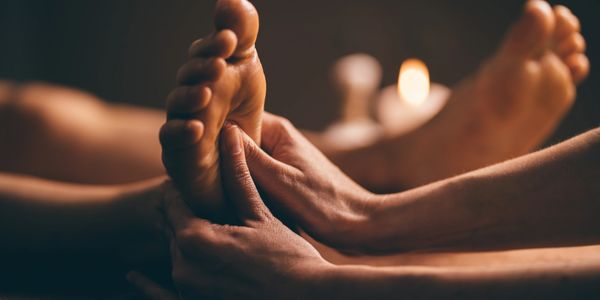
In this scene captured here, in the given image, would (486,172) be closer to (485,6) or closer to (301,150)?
(301,150)

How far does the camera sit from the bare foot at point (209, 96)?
49 cm

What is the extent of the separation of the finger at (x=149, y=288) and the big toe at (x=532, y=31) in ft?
2.49

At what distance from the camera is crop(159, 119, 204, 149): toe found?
485mm

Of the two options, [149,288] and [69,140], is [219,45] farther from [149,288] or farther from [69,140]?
[69,140]

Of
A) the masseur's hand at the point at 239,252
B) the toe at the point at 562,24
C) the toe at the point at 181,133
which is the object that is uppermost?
the toe at the point at 562,24

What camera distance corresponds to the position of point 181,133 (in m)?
0.48

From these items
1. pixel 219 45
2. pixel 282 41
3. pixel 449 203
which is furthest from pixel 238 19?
pixel 282 41

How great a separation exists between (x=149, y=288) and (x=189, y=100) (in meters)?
0.23

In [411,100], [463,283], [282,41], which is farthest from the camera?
[282,41]

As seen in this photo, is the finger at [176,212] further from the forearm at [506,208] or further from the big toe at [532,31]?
the big toe at [532,31]

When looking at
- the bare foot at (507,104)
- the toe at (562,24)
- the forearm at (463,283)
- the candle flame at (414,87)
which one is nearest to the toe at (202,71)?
the forearm at (463,283)

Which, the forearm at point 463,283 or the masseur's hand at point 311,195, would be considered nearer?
the forearm at point 463,283

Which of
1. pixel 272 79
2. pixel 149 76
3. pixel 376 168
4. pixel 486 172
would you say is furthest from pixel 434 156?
pixel 149 76

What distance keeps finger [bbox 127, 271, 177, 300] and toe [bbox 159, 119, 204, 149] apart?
0.57 ft
